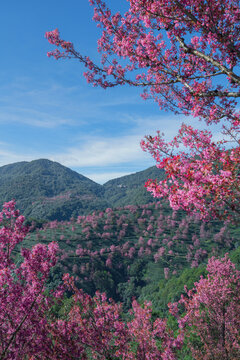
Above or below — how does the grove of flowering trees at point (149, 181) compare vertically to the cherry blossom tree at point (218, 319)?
above

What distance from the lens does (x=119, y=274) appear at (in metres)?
114

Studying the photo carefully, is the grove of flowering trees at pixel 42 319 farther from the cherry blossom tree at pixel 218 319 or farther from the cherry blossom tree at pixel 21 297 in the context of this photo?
the cherry blossom tree at pixel 218 319

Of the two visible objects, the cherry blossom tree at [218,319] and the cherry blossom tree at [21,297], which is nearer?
the cherry blossom tree at [21,297]

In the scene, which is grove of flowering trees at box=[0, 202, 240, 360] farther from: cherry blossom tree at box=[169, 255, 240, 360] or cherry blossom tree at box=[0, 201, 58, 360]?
cherry blossom tree at box=[169, 255, 240, 360]

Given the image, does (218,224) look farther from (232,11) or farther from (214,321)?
(232,11)

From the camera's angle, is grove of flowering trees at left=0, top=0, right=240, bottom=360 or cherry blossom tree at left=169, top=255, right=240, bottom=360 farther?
cherry blossom tree at left=169, top=255, right=240, bottom=360

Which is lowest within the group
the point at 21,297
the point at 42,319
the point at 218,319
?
the point at 218,319

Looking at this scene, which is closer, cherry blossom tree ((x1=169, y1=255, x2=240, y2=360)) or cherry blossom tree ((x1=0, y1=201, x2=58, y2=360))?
cherry blossom tree ((x1=0, y1=201, x2=58, y2=360))

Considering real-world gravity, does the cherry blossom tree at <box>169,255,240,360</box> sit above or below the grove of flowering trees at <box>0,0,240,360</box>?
below

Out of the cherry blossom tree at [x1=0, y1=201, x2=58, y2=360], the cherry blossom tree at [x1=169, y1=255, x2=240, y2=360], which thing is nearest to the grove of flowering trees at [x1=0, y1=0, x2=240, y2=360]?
the cherry blossom tree at [x1=0, y1=201, x2=58, y2=360]

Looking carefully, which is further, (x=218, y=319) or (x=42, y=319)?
(x=218, y=319)

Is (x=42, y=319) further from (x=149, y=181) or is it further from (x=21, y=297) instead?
(x=149, y=181)

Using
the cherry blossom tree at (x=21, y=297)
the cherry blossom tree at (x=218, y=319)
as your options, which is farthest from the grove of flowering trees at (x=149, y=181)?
the cherry blossom tree at (x=218, y=319)

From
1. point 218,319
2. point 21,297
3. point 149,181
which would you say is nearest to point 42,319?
point 21,297
